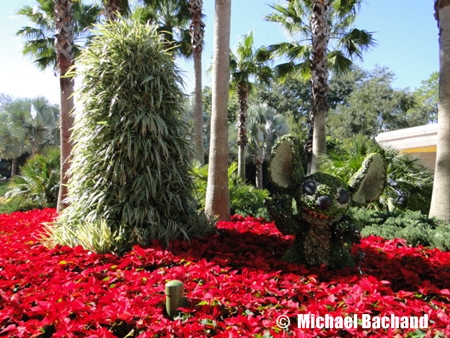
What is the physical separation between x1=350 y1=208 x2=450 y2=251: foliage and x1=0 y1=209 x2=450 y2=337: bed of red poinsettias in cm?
40

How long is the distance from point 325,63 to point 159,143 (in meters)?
6.27

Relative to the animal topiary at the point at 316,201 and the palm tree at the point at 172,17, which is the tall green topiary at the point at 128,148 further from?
the palm tree at the point at 172,17

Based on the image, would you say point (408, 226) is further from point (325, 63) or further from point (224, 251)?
point (325, 63)

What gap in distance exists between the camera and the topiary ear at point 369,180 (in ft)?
11.1

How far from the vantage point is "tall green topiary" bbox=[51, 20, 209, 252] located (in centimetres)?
413

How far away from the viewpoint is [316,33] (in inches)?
349

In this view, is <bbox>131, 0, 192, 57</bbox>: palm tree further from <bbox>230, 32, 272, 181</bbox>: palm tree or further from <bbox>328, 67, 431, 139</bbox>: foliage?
<bbox>328, 67, 431, 139</bbox>: foliage

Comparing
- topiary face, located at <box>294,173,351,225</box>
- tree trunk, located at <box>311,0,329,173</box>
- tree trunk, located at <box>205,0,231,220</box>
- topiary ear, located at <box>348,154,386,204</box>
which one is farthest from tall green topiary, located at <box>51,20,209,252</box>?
tree trunk, located at <box>311,0,329,173</box>

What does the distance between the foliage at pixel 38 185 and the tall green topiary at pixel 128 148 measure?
555cm

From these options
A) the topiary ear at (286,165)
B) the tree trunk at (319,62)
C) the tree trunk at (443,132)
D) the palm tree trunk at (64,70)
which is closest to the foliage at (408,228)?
the tree trunk at (443,132)

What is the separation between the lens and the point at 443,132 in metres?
5.70

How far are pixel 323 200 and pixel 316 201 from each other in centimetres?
8

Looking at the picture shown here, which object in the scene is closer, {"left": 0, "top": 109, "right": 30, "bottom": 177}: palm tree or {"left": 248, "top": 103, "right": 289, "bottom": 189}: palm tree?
{"left": 248, "top": 103, "right": 289, "bottom": 189}: palm tree

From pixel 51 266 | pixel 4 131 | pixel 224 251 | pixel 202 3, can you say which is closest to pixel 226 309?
pixel 224 251
